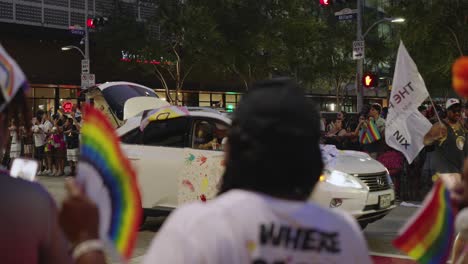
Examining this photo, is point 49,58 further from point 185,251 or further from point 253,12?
point 185,251

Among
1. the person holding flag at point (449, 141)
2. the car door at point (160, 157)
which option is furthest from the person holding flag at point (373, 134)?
the car door at point (160, 157)

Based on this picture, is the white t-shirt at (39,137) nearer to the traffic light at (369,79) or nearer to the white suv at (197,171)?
the traffic light at (369,79)

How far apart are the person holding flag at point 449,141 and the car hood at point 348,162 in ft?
3.43

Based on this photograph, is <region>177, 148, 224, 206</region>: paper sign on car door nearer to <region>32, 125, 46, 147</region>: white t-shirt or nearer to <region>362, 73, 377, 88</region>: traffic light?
<region>32, 125, 46, 147</region>: white t-shirt

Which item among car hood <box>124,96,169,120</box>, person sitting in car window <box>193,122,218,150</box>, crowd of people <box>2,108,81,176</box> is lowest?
crowd of people <box>2,108,81,176</box>

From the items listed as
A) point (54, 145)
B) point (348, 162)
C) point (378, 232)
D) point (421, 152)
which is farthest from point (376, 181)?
point (54, 145)

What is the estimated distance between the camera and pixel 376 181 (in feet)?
29.8

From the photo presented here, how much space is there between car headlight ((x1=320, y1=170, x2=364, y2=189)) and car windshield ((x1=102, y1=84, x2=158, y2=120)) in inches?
272

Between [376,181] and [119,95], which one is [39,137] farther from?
[376,181]

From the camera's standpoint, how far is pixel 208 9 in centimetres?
3000

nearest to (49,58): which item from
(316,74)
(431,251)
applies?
(316,74)

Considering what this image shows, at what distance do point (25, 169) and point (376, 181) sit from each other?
22.9 ft

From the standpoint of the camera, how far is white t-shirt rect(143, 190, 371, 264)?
157 centimetres

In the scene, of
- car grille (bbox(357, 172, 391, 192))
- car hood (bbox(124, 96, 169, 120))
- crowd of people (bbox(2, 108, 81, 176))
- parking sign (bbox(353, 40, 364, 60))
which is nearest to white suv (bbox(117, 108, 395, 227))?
car grille (bbox(357, 172, 391, 192))
